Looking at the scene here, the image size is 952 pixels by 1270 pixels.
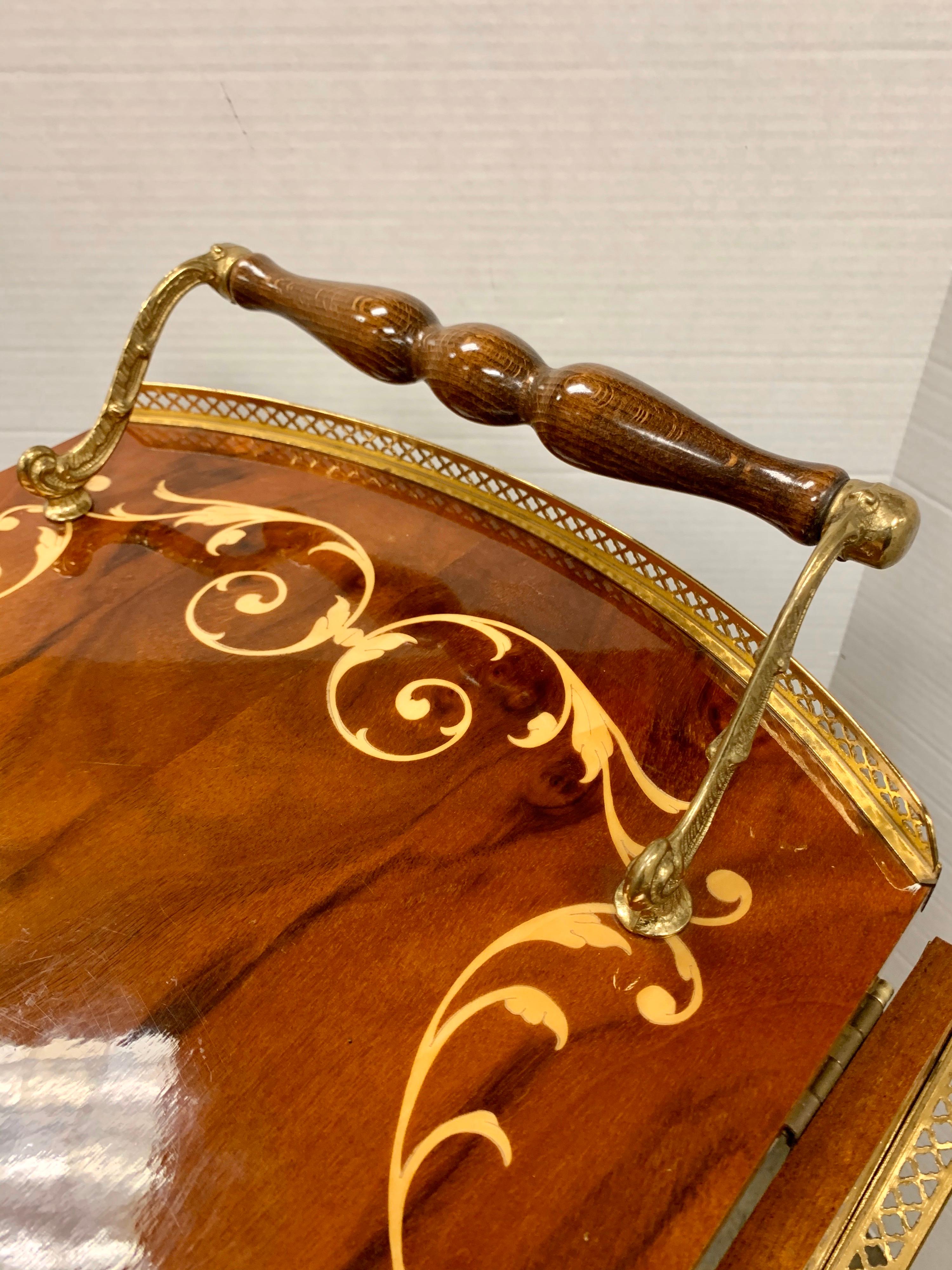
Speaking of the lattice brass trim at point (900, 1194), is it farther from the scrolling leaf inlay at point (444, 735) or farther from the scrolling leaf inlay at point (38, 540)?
the scrolling leaf inlay at point (38, 540)

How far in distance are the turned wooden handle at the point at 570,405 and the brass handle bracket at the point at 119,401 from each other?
3.0 inches

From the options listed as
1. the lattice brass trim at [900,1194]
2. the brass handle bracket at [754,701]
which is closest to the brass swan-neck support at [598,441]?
the brass handle bracket at [754,701]

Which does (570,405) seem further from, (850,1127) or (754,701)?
(850,1127)

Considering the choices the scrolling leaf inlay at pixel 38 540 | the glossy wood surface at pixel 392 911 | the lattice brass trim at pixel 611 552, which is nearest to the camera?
the glossy wood surface at pixel 392 911

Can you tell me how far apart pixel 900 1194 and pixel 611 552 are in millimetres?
346

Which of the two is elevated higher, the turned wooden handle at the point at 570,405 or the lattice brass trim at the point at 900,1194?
the turned wooden handle at the point at 570,405

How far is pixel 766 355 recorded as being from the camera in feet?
2.56

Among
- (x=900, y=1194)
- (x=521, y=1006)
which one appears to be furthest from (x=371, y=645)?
(x=900, y=1194)

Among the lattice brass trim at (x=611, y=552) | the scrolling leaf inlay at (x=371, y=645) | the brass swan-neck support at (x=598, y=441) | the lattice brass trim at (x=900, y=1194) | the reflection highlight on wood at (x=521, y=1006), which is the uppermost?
the brass swan-neck support at (x=598, y=441)

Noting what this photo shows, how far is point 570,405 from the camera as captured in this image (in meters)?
0.45

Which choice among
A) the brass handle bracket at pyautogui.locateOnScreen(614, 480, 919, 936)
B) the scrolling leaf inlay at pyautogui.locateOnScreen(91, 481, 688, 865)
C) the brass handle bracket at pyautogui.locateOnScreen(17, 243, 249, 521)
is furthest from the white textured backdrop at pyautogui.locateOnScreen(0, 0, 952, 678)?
the brass handle bracket at pyautogui.locateOnScreen(614, 480, 919, 936)

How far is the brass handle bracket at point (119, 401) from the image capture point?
59 centimetres

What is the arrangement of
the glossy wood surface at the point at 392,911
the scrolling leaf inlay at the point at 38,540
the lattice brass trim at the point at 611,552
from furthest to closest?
the scrolling leaf inlay at the point at 38,540, the lattice brass trim at the point at 611,552, the glossy wood surface at the point at 392,911

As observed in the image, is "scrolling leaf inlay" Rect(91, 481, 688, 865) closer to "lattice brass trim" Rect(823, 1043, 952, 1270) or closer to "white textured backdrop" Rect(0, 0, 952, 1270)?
"lattice brass trim" Rect(823, 1043, 952, 1270)
